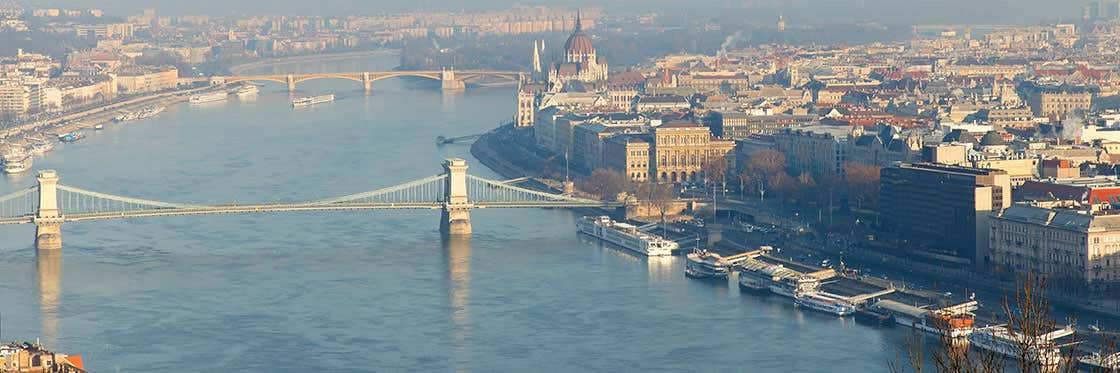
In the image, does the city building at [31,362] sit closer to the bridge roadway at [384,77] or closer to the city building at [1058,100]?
the city building at [1058,100]

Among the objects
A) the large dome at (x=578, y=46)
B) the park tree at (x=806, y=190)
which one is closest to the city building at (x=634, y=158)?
the park tree at (x=806, y=190)

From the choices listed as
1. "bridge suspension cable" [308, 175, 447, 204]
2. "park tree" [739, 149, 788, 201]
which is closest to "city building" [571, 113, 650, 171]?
"park tree" [739, 149, 788, 201]

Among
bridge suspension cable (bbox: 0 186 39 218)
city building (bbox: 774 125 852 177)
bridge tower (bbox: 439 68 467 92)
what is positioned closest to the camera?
bridge suspension cable (bbox: 0 186 39 218)

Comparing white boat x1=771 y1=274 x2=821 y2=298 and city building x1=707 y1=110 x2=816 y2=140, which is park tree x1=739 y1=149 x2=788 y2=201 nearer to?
city building x1=707 y1=110 x2=816 y2=140

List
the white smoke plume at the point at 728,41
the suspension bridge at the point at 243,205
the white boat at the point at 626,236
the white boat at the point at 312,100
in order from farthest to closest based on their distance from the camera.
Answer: the white smoke plume at the point at 728,41
the white boat at the point at 312,100
the suspension bridge at the point at 243,205
the white boat at the point at 626,236

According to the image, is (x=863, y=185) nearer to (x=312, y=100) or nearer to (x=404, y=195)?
(x=404, y=195)

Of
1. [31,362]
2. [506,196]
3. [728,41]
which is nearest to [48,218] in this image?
[506,196]
